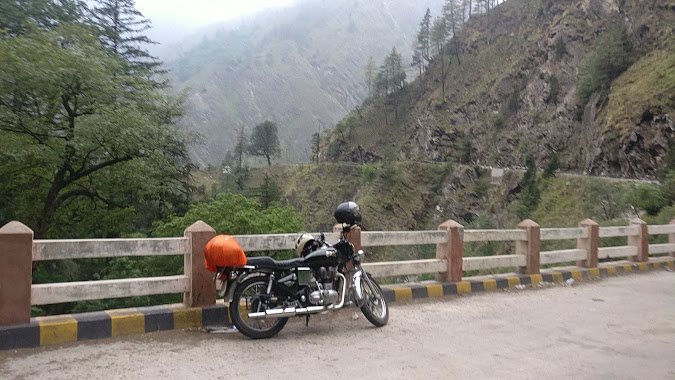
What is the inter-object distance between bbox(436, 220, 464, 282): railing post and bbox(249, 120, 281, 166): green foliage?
105 meters

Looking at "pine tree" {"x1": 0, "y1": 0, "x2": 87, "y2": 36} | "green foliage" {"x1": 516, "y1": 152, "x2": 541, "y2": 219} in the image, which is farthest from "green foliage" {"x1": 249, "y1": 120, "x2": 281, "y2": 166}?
"pine tree" {"x1": 0, "y1": 0, "x2": 87, "y2": 36}

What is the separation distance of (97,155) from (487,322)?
17.3 m

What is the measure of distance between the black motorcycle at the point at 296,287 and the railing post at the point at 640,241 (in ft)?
30.9

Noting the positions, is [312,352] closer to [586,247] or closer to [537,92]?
[586,247]

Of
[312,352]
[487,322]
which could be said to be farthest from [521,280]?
[312,352]

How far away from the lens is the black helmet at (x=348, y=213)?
6.45 m

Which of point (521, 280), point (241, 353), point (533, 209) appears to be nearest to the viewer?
point (241, 353)

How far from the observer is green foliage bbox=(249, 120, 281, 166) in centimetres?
11275

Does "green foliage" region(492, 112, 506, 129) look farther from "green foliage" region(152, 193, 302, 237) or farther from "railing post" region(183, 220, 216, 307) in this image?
"railing post" region(183, 220, 216, 307)

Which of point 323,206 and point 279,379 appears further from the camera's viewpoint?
point 323,206

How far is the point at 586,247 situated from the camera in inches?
448

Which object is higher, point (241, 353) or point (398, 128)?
point (398, 128)

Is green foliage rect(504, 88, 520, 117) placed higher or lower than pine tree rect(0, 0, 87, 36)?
higher

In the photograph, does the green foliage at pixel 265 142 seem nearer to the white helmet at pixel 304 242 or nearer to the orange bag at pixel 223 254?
the white helmet at pixel 304 242
